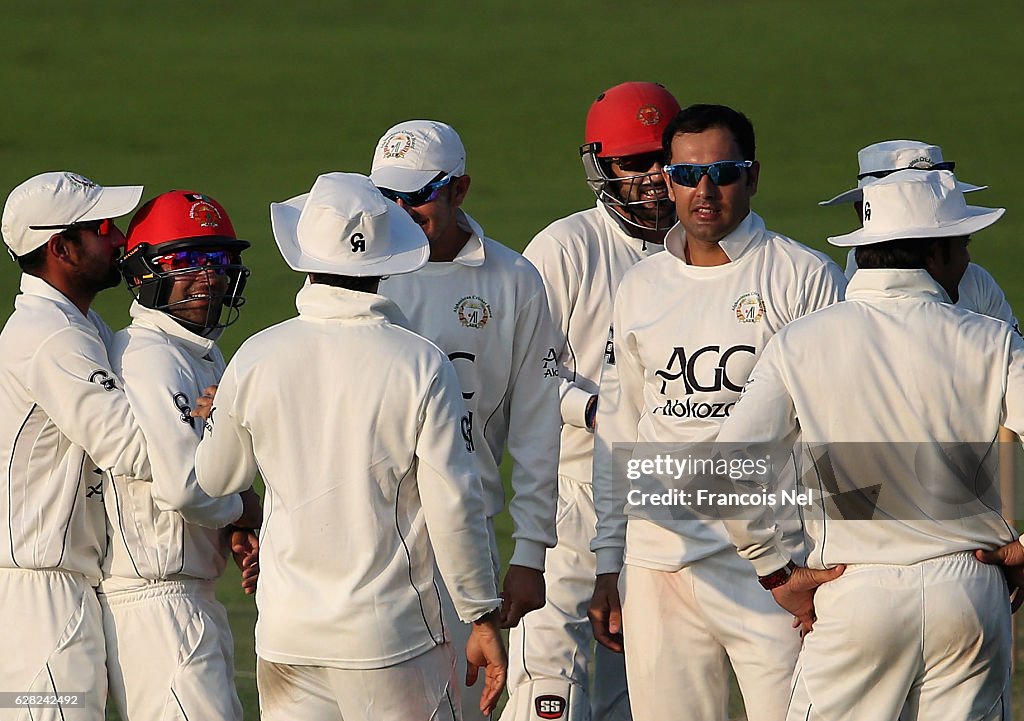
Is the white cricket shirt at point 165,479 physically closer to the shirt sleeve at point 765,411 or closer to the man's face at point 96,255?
the man's face at point 96,255

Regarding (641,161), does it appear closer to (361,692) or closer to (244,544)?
(244,544)

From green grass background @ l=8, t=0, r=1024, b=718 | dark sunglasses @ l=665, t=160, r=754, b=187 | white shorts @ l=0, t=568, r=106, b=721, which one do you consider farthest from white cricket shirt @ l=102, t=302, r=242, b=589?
green grass background @ l=8, t=0, r=1024, b=718

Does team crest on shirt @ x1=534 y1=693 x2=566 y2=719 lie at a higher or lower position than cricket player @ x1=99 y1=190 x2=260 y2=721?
lower

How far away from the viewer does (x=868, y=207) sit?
393 cm

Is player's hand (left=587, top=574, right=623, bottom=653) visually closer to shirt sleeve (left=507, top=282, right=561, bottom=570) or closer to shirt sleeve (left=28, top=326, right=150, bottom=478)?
shirt sleeve (left=507, top=282, right=561, bottom=570)

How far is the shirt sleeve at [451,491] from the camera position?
3639 millimetres

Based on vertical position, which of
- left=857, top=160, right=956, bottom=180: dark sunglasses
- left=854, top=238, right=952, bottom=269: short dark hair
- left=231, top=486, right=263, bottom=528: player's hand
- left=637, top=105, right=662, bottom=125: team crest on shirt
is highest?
left=637, top=105, right=662, bottom=125: team crest on shirt

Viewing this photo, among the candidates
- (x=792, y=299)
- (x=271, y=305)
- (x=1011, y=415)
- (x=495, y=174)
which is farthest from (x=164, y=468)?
(x=495, y=174)

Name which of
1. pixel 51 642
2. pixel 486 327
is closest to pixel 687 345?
pixel 486 327

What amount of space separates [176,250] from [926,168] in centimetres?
242

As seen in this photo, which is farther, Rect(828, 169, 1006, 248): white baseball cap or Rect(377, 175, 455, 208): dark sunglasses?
Rect(377, 175, 455, 208): dark sunglasses

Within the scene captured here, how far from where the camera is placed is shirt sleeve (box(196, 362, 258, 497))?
12.2 feet

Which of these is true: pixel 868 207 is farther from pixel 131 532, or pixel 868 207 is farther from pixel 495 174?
pixel 495 174

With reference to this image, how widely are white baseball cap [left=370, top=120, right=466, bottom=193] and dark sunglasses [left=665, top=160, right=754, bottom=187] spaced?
1.99ft
